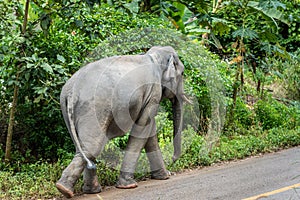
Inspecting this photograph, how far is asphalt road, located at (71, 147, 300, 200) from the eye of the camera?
6023 mm

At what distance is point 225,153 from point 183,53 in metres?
1.82

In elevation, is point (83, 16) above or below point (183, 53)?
above

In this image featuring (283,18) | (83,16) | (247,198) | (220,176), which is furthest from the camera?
(283,18)

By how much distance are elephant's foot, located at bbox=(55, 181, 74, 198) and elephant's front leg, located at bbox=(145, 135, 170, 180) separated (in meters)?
1.49

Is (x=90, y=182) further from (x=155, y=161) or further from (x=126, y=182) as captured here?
A: (x=155, y=161)

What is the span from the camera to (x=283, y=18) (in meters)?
11.8

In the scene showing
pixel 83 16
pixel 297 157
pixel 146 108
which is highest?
pixel 83 16

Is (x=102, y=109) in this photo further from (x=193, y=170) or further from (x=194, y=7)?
(x=194, y=7)

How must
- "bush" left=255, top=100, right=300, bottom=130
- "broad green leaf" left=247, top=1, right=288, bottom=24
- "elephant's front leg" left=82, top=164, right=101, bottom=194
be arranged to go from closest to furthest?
"elephant's front leg" left=82, top=164, right=101, bottom=194
"broad green leaf" left=247, top=1, right=288, bottom=24
"bush" left=255, top=100, right=300, bottom=130

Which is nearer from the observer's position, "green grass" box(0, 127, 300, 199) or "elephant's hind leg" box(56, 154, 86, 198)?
"elephant's hind leg" box(56, 154, 86, 198)

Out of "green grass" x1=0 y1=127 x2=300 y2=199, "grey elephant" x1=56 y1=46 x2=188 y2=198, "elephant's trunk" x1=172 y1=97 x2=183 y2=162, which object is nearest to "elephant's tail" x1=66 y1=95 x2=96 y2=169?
"grey elephant" x1=56 y1=46 x2=188 y2=198

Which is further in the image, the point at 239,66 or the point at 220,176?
the point at 239,66

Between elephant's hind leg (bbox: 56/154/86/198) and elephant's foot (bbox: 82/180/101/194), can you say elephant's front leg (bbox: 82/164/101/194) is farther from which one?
elephant's hind leg (bbox: 56/154/86/198)

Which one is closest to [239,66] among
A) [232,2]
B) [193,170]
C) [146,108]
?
[232,2]
